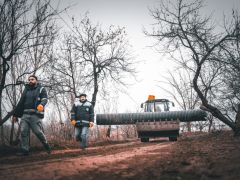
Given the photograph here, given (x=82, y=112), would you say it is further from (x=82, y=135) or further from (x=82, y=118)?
(x=82, y=135)

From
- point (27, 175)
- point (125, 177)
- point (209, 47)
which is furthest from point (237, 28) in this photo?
point (27, 175)

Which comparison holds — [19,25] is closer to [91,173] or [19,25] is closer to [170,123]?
[91,173]

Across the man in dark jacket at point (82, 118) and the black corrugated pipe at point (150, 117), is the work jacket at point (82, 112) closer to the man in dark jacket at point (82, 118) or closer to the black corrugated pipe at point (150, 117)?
the man in dark jacket at point (82, 118)

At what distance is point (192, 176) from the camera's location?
2947 millimetres

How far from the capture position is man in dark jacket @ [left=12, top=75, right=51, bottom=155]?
20.7 ft

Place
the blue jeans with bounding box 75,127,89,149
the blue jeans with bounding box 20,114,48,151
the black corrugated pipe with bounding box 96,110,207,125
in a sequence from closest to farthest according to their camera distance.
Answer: the blue jeans with bounding box 20,114,48,151 → the blue jeans with bounding box 75,127,89,149 → the black corrugated pipe with bounding box 96,110,207,125

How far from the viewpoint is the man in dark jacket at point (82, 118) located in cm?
818

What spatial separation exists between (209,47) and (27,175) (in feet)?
29.6

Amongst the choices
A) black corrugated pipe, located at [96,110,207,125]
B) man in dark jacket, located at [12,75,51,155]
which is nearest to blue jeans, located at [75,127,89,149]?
man in dark jacket, located at [12,75,51,155]

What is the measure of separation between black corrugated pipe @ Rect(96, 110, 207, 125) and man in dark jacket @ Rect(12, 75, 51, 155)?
6.13 metres

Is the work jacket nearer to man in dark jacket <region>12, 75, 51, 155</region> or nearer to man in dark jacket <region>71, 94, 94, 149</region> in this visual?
man in dark jacket <region>71, 94, 94, 149</region>

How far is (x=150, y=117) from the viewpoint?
11977mm

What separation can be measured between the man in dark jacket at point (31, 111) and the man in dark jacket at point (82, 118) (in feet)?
5.90

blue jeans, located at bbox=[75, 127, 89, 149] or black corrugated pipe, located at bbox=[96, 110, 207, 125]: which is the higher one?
black corrugated pipe, located at bbox=[96, 110, 207, 125]
